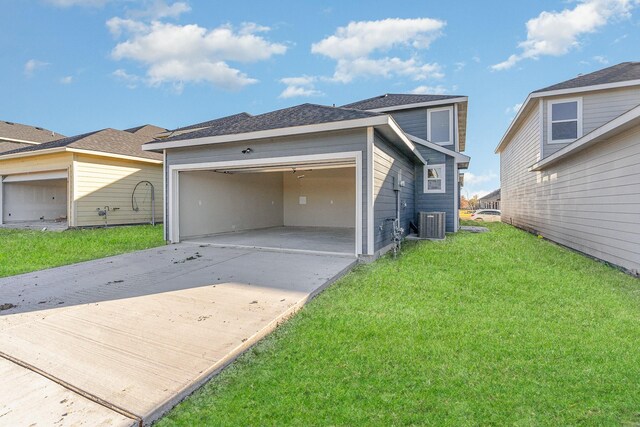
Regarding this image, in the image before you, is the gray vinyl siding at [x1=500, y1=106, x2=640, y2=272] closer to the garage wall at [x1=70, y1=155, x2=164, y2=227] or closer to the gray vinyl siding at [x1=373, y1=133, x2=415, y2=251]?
the gray vinyl siding at [x1=373, y1=133, x2=415, y2=251]

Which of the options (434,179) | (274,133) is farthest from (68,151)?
(434,179)

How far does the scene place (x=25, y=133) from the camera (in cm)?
1989

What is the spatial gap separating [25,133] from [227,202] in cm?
1897

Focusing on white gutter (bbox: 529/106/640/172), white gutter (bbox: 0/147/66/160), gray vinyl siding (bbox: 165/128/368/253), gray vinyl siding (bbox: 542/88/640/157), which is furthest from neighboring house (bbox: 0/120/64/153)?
gray vinyl siding (bbox: 542/88/640/157)

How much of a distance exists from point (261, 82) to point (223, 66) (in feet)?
10.1

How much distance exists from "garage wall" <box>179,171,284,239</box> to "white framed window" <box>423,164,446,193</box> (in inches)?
248

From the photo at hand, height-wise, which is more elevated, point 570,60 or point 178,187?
point 570,60

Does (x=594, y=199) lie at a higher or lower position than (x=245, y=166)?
lower

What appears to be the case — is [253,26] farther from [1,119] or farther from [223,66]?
[1,119]

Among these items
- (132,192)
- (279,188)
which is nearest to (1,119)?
(132,192)

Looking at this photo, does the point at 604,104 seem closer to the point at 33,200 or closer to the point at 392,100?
the point at 392,100

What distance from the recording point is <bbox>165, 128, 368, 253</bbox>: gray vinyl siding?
618 centimetres

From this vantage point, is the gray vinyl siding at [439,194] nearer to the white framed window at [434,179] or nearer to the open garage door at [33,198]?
the white framed window at [434,179]

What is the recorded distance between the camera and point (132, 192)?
12.7 m
